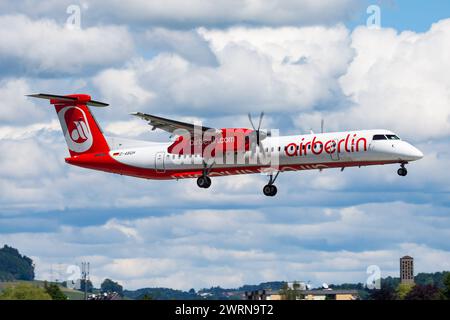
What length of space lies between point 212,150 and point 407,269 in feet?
347

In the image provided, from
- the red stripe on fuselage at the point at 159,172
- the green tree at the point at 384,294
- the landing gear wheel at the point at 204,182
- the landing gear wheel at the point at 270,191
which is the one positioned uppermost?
the red stripe on fuselage at the point at 159,172

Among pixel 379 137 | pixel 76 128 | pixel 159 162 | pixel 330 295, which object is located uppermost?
pixel 76 128

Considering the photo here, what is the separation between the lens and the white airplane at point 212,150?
5069cm

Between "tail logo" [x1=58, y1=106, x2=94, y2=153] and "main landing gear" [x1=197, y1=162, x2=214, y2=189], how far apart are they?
841 cm

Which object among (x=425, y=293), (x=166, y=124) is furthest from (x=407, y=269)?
(x=166, y=124)

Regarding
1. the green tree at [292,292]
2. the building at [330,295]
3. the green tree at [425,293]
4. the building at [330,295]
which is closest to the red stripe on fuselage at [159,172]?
the green tree at [292,292]

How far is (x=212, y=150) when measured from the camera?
183 ft

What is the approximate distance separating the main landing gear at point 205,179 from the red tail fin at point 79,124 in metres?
7.35

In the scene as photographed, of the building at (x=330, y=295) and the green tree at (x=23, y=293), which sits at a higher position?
the building at (x=330, y=295)

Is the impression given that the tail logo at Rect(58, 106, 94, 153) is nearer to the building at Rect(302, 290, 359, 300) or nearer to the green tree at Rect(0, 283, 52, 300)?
the green tree at Rect(0, 283, 52, 300)

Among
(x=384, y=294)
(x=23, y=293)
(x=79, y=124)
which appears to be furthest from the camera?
(x=23, y=293)

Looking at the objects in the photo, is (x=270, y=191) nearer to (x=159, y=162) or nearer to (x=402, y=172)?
(x=159, y=162)

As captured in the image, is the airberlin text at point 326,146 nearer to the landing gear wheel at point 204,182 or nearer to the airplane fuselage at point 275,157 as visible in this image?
the airplane fuselage at point 275,157
